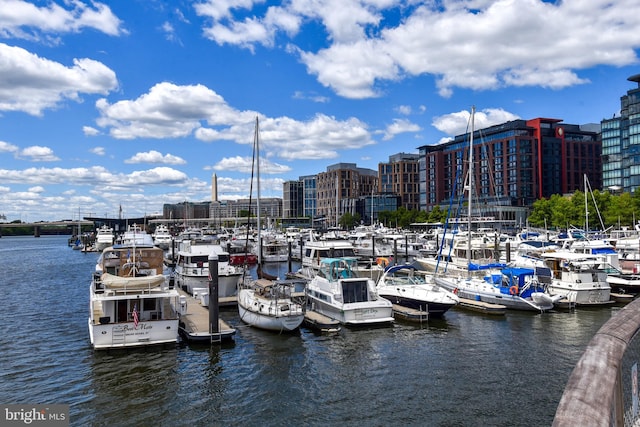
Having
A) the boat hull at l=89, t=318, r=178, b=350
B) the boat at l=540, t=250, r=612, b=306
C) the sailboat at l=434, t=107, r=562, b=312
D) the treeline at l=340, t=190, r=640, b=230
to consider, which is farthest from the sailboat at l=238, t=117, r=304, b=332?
the treeline at l=340, t=190, r=640, b=230

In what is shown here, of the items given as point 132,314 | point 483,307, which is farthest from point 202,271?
point 483,307

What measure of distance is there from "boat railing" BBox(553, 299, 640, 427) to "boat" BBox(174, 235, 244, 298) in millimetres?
38751

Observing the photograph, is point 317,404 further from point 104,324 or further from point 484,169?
point 484,169

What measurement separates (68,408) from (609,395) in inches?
784

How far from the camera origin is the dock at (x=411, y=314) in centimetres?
3362

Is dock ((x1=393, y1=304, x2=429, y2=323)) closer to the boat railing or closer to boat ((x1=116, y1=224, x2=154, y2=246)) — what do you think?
boat ((x1=116, y1=224, x2=154, y2=246))

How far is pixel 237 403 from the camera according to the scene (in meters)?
20.0

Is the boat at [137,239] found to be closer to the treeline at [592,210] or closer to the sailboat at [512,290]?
the sailboat at [512,290]

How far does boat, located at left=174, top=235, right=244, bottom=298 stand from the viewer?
143 feet

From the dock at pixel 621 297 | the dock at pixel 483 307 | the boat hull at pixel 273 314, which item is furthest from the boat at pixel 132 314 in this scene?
the dock at pixel 621 297

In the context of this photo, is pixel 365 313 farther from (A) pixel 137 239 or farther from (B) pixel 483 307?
(A) pixel 137 239

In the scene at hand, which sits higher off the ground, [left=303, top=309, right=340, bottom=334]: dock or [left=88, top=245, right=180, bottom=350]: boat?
[left=88, top=245, right=180, bottom=350]: boat

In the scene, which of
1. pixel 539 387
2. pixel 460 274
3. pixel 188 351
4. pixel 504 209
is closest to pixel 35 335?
pixel 188 351

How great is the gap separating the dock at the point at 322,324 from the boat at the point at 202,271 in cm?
1168
